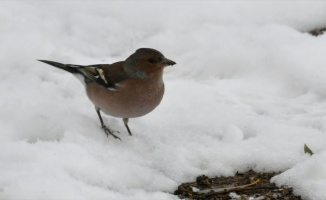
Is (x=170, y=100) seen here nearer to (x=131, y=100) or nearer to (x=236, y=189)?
(x=131, y=100)

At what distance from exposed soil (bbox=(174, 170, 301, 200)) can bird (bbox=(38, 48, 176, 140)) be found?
38.5 inches

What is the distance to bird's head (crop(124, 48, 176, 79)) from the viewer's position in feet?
17.8

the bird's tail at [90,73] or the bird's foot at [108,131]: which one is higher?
the bird's tail at [90,73]

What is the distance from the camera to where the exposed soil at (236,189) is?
4402 millimetres

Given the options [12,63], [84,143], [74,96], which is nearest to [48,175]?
[84,143]

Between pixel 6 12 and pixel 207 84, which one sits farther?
pixel 6 12

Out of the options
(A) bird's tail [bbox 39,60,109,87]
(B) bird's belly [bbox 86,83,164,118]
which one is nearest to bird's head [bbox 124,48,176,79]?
(B) bird's belly [bbox 86,83,164,118]

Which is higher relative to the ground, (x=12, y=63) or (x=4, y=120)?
(x=12, y=63)

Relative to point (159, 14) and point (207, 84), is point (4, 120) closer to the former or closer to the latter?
point (207, 84)

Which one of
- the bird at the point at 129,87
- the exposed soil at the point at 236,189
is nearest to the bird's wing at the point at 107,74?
the bird at the point at 129,87

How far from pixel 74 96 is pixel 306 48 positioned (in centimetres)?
276

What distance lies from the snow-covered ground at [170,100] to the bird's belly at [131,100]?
23cm

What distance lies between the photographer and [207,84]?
656 cm

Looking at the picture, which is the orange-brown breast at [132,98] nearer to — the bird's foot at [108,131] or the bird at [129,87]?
the bird at [129,87]
